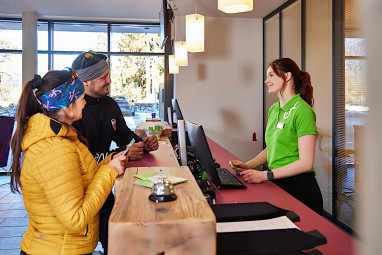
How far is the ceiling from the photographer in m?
5.75

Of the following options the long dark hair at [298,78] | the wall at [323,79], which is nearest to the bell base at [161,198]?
the long dark hair at [298,78]

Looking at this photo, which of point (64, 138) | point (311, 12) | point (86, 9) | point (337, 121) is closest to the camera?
point (64, 138)

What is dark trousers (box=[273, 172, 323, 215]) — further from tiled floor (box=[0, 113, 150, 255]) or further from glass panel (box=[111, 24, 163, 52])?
glass panel (box=[111, 24, 163, 52])

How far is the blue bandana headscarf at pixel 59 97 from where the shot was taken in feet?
4.80

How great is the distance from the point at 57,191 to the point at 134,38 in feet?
21.4

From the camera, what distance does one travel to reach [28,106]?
4.64 feet

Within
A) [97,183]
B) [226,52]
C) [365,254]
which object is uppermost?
[226,52]

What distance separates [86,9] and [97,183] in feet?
18.9

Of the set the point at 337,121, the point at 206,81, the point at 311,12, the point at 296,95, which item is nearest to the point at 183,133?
the point at 296,95

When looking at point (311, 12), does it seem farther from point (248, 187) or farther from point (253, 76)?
point (248, 187)

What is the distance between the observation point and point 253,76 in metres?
6.73

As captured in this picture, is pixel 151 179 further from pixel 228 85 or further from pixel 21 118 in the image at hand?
pixel 228 85

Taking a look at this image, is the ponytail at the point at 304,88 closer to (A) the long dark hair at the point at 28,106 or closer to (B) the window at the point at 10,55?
(A) the long dark hair at the point at 28,106

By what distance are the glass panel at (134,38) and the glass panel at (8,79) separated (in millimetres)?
1946
